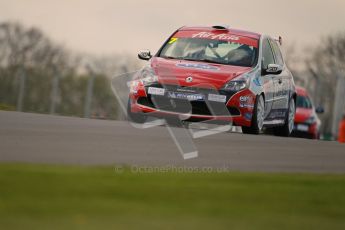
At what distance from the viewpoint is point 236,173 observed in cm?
927

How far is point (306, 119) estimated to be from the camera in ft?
82.3

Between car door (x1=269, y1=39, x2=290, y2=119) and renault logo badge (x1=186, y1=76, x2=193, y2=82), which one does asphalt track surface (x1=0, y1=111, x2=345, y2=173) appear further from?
car door (x1=269, y1=39, x2=290, y2=119)

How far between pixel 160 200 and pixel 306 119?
18088 mm

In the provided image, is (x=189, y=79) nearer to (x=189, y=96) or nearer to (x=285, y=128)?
(x=189, y=96)

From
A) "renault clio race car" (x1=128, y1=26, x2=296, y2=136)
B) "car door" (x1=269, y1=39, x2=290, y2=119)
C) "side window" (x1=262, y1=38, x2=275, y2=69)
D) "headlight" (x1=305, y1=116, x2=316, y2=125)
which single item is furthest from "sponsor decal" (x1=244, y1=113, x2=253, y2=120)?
"headlight" (x1=305, y1=116, x2=316, y2=125)

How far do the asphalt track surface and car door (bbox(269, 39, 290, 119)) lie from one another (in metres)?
1.68

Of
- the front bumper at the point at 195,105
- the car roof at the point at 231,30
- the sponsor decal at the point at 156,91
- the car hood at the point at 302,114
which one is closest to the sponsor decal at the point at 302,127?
the car hood at the point at 302,114

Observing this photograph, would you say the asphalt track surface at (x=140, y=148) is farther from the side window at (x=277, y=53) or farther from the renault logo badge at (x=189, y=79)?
the side window at (x=277, y=53)

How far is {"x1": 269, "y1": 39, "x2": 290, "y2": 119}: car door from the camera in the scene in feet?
54.6

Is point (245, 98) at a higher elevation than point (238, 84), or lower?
lower

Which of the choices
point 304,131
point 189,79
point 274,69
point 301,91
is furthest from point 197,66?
point 301,91

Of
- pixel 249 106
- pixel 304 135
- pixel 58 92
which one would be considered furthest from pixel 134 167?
pixel 304 135

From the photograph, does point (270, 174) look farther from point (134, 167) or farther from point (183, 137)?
point (183, 137)

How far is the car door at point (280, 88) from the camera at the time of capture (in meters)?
16.6
